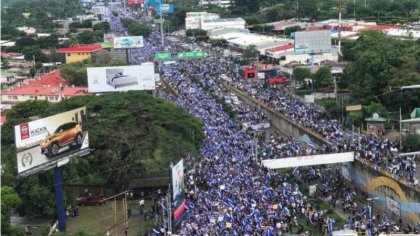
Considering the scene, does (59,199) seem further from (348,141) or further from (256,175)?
(348,141)

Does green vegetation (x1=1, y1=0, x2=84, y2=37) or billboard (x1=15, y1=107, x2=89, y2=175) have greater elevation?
green vegetation (x1=1, y1=0, x2=84, y2=37)

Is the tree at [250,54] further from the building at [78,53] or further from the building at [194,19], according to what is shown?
the building at [194,19]

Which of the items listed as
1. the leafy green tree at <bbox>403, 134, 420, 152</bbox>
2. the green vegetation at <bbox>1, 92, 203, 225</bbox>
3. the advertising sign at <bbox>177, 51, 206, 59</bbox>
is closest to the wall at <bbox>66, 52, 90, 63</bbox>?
the advertising sign at <bbox>177, 51, 206, 59</bbox>

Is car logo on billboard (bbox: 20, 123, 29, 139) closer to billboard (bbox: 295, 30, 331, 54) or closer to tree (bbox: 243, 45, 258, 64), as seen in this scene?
billboard (bbox: 295, 30, 331, 54)

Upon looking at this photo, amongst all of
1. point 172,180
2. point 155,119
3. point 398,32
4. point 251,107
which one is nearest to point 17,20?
point 398,32

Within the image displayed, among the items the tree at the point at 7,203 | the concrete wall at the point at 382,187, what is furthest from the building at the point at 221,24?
the tree at the point at 7,203

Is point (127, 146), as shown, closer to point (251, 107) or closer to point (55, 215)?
point (55, 215)

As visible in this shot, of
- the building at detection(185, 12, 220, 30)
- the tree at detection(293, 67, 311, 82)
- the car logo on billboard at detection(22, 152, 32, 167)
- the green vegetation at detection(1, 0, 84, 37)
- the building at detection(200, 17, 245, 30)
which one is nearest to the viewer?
the car logo on billboard at detection(22, 152, 32, 167)
